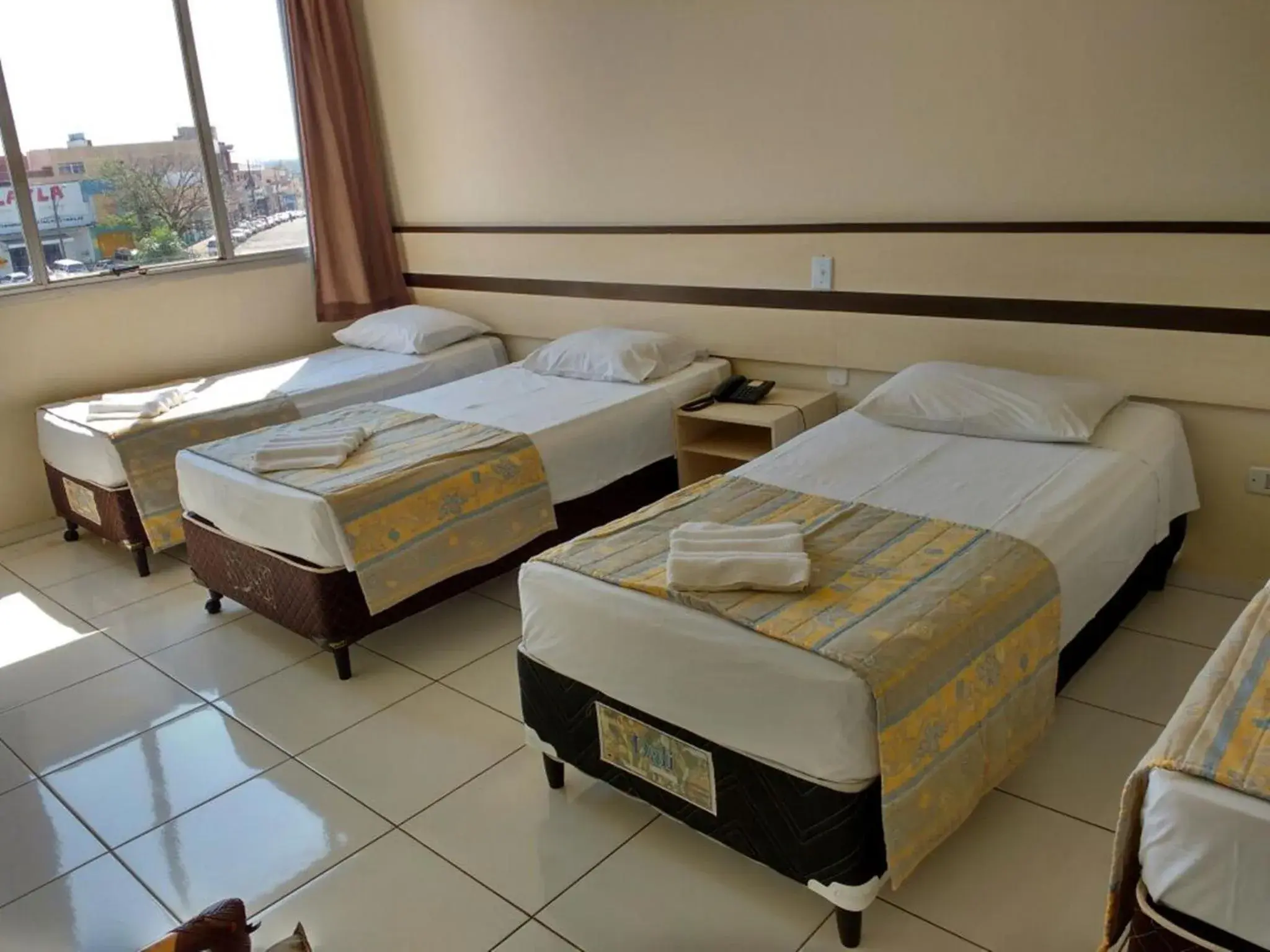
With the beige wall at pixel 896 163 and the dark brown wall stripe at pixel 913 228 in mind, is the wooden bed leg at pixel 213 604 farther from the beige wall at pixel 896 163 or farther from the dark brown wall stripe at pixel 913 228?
the dark brown wall stripe at pixel 913 228

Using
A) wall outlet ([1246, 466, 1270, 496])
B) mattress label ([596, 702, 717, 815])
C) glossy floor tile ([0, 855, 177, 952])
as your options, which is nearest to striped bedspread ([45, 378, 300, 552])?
glossy floor tile ([0, 855, 177, 952])

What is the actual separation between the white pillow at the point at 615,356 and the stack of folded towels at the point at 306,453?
1.00m

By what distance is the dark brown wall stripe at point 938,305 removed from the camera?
264 cm

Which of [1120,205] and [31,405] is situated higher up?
[1120,205]

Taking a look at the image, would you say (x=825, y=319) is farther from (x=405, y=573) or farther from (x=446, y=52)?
(x=446, y=52)

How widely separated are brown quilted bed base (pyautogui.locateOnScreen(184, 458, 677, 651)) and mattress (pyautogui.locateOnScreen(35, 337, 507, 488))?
68 centimetres

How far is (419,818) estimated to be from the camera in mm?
2189

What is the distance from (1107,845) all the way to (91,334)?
4.17m

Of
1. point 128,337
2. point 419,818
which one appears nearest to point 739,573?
point 419,818

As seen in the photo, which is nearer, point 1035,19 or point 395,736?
point 395,736

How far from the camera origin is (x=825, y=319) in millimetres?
3395

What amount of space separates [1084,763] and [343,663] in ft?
6.39

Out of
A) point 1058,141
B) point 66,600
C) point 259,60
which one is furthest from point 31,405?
point 1058,141

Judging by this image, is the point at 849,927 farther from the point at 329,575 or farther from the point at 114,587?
the point at 114,587
